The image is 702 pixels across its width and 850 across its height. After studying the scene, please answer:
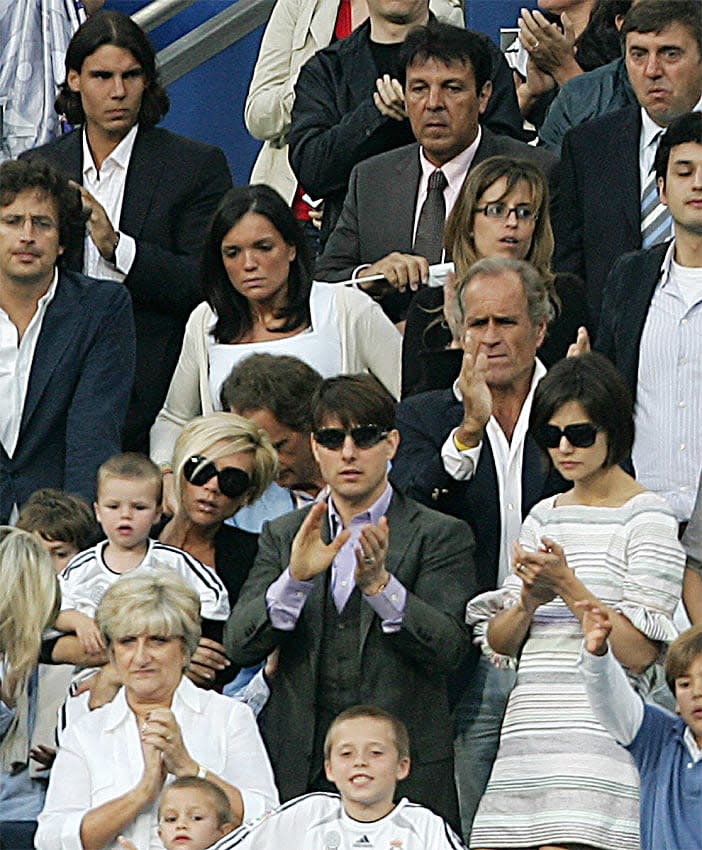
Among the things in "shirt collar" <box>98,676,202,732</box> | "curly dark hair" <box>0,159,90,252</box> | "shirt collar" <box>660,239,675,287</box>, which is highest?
"curly dark hair" <box>0,159,90,252</box>

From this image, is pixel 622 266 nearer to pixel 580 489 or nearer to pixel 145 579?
pixel 580 489

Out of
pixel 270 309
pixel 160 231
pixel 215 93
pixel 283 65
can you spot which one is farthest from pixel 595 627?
pixel 215 93

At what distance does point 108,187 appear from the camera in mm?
7914

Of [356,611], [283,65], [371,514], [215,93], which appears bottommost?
[356,611]

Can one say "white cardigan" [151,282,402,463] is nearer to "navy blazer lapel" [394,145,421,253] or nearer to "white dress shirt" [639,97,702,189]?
"navy blazer lapel" [394,145,421,253]

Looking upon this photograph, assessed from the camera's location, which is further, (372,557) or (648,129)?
(648,129)

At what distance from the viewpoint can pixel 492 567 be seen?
253 inches

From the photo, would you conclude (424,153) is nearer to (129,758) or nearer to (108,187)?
(108,187)

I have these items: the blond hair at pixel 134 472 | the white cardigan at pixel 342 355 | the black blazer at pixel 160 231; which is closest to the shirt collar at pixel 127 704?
the blond hair at pixel 134 472

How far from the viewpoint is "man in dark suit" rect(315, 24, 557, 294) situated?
7625 millimetres

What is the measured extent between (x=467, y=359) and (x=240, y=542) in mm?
738

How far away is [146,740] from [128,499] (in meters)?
0.85

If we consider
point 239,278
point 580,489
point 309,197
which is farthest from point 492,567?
point 309,197

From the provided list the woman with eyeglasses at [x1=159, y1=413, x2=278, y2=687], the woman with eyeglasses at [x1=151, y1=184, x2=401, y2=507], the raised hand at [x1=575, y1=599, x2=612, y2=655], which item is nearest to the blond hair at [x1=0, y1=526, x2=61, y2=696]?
the woman with eyeglasses at [x1=159, y1=413, x2=278, y2=687]
